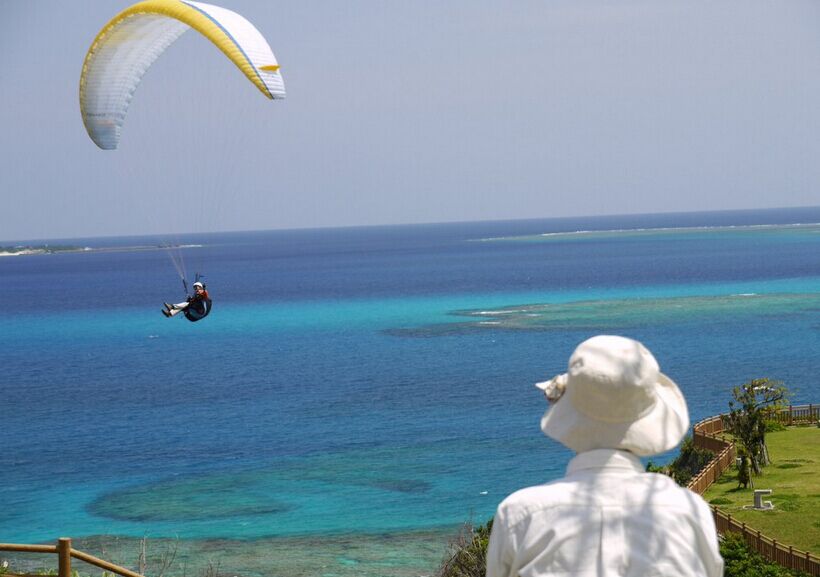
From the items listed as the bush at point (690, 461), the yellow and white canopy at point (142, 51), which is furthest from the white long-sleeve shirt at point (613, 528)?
the bush at point (690, 461)

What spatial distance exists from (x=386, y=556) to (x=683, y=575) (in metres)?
28.6

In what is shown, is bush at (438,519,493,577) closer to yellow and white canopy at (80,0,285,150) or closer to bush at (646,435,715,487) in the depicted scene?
yellow and white canopy at (80,0,285,150)

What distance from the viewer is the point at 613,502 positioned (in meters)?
2.20

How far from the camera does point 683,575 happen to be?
2.19m

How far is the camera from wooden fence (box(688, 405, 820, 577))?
18.5m

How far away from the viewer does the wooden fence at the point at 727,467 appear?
1847 cm

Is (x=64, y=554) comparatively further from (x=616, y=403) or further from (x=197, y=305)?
Answer: (x=197, y=305)

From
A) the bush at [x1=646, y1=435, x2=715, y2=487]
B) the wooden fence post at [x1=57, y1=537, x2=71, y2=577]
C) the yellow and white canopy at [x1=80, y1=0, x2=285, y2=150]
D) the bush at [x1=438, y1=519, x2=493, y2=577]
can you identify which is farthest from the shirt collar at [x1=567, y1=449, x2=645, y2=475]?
the bush at [x1=646, y1=435, x2=715, y2=487]

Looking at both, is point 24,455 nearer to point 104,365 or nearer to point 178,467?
point 178,467

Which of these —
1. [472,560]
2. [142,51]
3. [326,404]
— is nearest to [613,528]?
[472,560]

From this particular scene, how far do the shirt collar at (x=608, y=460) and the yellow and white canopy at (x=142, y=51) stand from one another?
590 inches

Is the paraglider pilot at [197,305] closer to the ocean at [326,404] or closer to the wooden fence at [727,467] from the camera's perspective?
the ocean at [326,404]

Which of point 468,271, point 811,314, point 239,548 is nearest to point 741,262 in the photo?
point 468,271

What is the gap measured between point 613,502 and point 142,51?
749 inches
